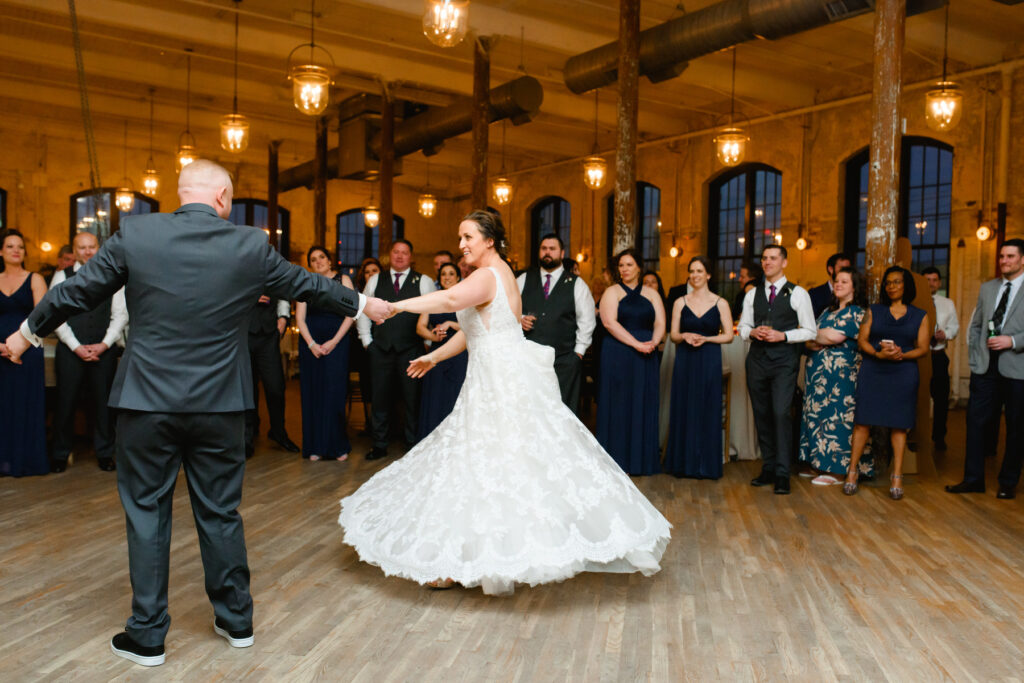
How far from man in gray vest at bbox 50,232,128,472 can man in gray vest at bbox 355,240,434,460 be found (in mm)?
1780

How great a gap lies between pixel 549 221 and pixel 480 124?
10.1m

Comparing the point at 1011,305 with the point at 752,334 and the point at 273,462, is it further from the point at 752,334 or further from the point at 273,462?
the point at 273,462

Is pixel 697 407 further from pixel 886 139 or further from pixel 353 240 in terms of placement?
pixel 353 240

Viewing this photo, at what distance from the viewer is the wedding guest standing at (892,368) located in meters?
5.26

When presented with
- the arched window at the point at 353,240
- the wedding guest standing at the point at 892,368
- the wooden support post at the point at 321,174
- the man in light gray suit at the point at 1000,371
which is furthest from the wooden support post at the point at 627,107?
the arched window at the point at 353,240

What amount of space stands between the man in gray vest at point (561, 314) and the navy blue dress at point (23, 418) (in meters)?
3.32

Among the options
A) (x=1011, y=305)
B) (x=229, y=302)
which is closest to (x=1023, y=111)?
(x=1011, y=305)

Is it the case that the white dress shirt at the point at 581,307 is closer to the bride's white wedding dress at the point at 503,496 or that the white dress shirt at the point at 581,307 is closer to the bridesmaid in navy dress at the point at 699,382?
the bridesmaid in navy dress at the point at 699,382

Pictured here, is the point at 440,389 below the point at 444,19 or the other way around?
below

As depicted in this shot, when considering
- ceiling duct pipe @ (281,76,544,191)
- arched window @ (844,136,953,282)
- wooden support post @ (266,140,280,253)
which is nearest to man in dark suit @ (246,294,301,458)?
ceiling duct pipe @ (281,76,544,191)

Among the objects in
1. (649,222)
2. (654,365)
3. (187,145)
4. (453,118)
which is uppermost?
(453,118)

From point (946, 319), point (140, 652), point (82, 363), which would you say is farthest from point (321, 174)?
point (140, 652)

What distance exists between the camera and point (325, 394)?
20.5 ft

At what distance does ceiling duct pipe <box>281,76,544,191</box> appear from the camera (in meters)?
10.5
